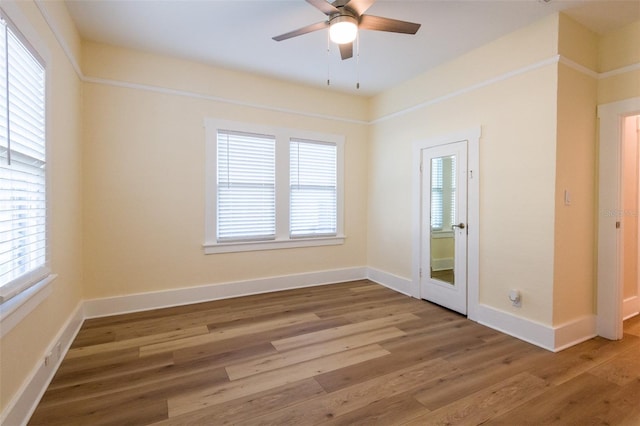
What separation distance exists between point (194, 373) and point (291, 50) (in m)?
3.37

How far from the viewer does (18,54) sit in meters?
1.85

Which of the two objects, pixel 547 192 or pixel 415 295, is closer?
pixel 547 192

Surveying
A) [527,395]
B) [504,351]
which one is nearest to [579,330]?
[504,351]

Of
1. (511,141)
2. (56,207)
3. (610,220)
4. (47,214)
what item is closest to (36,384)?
(47,214)

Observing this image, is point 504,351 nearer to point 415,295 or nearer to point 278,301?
point 415,295

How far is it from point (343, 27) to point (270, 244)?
9.67ft

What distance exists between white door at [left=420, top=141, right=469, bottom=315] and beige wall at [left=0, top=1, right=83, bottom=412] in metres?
3.87

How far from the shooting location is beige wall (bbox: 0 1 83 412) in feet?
5.85

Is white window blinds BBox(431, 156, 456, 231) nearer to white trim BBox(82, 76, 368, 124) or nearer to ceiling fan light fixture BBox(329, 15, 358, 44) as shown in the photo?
white trim BBox(82, 76, 368, 124)

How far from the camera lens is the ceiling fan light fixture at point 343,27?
7.73ft

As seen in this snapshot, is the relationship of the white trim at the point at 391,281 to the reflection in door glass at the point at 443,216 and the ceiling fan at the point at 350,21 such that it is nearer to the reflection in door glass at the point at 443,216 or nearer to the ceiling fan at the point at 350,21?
the reflection in door glass at the point at 443,216

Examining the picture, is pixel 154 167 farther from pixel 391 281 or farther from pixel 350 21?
pixel 391 281

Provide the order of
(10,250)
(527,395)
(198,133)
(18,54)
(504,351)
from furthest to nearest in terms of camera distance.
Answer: (198,133), (504,351), (527,395), (18,54), (10,250)

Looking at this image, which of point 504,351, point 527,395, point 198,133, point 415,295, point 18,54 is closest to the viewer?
point 18,54
